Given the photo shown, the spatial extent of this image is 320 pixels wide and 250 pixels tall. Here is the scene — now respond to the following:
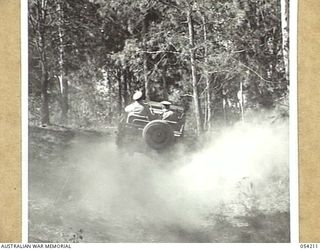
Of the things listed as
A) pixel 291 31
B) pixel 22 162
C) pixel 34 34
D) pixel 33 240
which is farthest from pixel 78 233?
pixel 291 31

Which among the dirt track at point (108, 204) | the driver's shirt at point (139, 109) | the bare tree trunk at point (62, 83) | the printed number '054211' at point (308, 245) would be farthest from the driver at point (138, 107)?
the printed number '054211' at point (308, 245)

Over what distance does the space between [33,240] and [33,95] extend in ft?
1.66

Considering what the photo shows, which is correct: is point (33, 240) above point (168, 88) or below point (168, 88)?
below

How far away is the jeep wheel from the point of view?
1847 mm

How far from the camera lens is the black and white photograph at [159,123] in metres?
1.84

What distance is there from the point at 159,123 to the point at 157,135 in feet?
0.14

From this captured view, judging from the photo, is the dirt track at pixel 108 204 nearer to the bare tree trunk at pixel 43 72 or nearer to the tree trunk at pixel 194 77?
the bare tree trunk at pixel 43 72

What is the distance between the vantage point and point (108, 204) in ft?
6.06

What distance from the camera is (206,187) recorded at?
1850 millimetres

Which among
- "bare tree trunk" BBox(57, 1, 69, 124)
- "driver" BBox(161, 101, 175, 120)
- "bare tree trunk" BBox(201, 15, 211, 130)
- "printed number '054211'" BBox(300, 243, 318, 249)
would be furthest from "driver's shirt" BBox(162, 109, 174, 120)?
"printed number '054211'" BBox(300, 243, 318, 249)

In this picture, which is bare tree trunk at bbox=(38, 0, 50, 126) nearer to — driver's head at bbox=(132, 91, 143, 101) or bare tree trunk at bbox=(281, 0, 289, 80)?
driver's head at bbox=(132, 91, 143, 101)

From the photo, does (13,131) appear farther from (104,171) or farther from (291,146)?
(291,146)

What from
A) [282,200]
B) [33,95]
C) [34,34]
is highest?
[34,34]

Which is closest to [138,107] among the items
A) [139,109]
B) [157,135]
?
[139,109]
